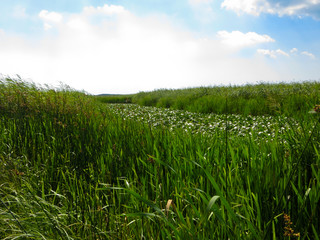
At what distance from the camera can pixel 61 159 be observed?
334cm

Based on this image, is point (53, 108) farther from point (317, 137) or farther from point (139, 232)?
point (317, 137)

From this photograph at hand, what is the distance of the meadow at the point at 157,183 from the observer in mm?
1594

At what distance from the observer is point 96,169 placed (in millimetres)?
2998

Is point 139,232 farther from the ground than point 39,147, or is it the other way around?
point 39,147

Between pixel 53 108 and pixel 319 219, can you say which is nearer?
pixel 319 219

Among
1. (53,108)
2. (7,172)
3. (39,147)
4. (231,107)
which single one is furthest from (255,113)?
(7,172)

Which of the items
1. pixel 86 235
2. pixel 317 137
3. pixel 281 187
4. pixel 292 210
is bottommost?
pixel 86 235

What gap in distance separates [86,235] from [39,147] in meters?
2.30

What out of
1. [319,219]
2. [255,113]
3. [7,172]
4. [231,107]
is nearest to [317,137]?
[319,219]

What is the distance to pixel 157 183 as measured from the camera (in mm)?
2061

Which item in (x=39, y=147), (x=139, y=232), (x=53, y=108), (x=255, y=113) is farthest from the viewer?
(x=255, y=113)

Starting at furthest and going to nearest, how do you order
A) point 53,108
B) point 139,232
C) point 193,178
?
point 53,108, point 193,178, point 139,232

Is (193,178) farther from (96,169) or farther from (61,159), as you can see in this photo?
(61,159)

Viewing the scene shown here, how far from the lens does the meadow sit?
159 cm
